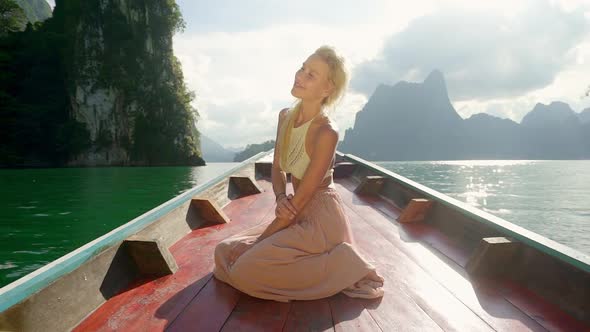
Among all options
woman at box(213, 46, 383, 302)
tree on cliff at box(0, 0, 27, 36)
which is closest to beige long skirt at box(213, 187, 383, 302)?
woman at box(213, 46, 383, 302)

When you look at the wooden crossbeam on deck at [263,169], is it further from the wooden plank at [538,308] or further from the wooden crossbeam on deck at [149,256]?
the wooden plank at [538,308]

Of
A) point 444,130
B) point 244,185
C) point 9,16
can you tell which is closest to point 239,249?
point 244,185

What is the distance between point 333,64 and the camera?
6.89 ft

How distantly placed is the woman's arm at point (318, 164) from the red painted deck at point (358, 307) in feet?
1.93

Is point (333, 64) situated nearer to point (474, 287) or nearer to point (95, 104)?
point (474, 287)

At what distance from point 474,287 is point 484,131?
554 ft

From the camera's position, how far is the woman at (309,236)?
6.47 feet

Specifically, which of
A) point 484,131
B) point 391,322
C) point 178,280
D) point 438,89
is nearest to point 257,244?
point 178,280

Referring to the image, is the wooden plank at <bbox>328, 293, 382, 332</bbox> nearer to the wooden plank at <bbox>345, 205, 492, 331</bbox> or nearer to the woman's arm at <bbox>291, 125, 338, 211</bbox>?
the wooden plank at <bbox>345, 205, 492, 331</bbox>

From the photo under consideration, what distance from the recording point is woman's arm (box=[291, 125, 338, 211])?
2.08m

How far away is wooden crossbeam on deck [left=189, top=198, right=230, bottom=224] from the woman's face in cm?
174

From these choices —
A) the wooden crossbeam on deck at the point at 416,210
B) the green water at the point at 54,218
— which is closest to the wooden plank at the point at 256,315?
the wooden crossbeam on deck at the point at 416,210

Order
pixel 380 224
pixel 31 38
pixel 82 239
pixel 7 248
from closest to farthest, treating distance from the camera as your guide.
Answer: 1. pixel 380 224
2. pixel 7 248
3. pixel 82 239
4. pixel 31 38

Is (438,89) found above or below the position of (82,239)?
above
